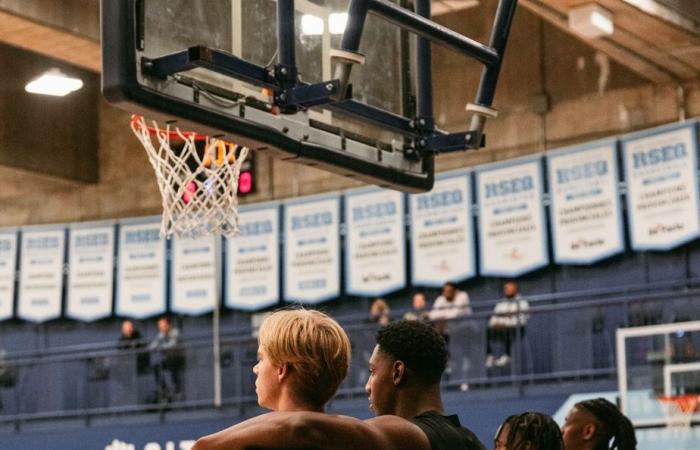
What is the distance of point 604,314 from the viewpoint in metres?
15.5

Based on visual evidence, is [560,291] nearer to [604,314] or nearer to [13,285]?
[604,314]

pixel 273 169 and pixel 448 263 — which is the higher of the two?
pixel 273 169

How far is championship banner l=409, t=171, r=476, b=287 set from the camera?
17281 mm

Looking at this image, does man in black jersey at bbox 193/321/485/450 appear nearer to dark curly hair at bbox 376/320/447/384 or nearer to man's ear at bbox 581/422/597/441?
dark curly hair at bbox 376/320/447/384

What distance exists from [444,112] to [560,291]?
3493 millimetres

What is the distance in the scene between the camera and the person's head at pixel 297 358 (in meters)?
3.17

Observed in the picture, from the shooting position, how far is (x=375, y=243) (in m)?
18.1

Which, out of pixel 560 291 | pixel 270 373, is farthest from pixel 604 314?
pixel 270 373

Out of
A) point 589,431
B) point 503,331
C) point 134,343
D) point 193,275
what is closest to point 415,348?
point 589,431

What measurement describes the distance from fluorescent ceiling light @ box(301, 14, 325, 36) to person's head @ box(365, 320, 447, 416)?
3.31m

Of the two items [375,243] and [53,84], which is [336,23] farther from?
[375,243]

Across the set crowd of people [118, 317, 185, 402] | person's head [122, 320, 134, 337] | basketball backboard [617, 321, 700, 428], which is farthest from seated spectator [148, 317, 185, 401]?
basketball backboard [617, 321, 700, 428]

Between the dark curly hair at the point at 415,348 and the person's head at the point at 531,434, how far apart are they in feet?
3.08

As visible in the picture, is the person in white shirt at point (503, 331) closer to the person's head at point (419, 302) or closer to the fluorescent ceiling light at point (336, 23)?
the person's head at point (419, 302)
